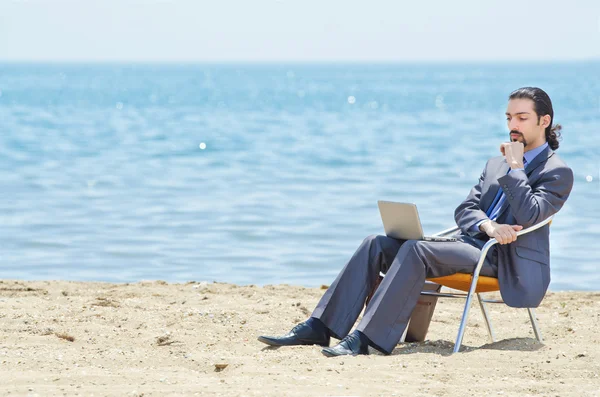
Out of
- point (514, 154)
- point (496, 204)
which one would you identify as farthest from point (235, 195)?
point (514, 154)

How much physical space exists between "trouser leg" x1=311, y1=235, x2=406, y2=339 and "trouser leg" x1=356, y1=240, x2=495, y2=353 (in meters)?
0.11

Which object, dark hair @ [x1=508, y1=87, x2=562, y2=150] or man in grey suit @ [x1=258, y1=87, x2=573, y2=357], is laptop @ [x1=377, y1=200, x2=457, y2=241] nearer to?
man in grey suit @ [x1=258, y1=87, x2=573, y2=357]

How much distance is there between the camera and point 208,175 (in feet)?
51.3

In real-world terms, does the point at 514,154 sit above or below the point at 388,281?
above

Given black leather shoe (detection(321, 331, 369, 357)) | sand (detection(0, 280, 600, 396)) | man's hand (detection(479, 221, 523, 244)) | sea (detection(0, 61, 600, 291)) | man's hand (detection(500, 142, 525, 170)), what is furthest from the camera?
sea (detection(0, 61, 600, 291))

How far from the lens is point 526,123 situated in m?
4.69

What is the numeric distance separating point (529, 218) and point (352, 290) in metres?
0.92

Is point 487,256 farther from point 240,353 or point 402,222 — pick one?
point 240,353

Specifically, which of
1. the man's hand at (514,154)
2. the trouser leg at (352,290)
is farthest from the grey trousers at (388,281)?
the man's hand at (514,154)

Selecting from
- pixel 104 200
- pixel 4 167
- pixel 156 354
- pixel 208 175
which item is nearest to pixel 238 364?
pixel 156 354

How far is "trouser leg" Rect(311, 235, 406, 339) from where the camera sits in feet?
15.0

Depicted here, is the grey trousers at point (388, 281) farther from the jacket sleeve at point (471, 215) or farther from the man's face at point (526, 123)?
the man's face at point (526, 123)

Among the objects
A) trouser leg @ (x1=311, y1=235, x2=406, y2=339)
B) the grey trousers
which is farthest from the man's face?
trouser leg @ (x1=311, y1=235, x2=406, y2=339)

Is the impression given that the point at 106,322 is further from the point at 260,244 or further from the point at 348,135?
the point at 348,135
